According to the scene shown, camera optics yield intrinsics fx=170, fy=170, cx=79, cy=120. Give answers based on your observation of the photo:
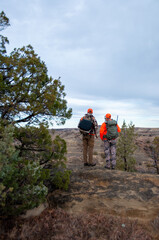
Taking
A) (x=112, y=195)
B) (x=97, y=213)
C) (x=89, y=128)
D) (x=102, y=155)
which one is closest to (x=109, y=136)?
(x=89, y=128)

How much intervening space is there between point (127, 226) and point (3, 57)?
20.6ft

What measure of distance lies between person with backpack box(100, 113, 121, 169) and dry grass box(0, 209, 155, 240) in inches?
185

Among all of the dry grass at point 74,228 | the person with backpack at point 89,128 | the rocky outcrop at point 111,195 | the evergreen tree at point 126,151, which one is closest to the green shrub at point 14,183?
the dry grass at point 74,228

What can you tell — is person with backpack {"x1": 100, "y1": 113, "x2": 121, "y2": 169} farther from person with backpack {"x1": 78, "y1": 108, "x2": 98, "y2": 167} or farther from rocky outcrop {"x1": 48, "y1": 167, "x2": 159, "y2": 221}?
rocky outcrop {"x1": 48, "y1": 167, "x2": 159, "y2": 221}

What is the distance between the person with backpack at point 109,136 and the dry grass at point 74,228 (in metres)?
4.70

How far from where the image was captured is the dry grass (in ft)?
12.2

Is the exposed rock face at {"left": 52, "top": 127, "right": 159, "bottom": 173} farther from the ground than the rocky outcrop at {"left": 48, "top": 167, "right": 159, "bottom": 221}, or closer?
closer

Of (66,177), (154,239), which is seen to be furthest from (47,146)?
(154,239)

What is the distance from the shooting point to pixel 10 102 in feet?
17.6

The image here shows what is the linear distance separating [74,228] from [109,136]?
545 cm

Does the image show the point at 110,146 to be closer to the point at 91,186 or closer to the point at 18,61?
the point at 91,186

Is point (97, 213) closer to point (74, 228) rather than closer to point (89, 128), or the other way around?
point (74, 228)

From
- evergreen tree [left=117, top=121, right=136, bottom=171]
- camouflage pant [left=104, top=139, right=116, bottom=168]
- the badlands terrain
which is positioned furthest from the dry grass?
evergreen tree [left=117, top=121, right=136, bottom=171]

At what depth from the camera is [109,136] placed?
8.89 meters
